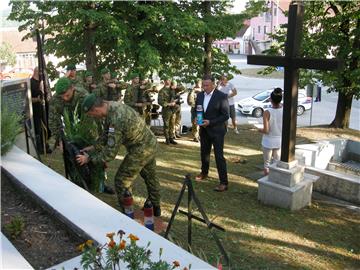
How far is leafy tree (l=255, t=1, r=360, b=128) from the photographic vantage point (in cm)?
1189

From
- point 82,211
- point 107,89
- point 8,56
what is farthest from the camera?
point 8,56

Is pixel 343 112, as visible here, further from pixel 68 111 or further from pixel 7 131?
pixel 7 131

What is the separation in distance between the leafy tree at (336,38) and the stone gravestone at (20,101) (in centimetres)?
844

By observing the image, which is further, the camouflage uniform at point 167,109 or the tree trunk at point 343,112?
the tree trunk at point 343,112

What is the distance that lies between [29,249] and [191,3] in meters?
11.4

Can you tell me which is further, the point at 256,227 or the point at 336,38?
the point at 336,38

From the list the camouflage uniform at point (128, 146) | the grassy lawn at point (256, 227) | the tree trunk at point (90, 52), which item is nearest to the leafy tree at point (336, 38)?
the grassy lawn at point (256, 227)

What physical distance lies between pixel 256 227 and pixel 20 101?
478 cm

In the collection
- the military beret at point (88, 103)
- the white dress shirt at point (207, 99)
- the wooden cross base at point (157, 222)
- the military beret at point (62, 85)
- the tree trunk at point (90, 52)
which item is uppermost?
the tree trunk at point (90, 52)

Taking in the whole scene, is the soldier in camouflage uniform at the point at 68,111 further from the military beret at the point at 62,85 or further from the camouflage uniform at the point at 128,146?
the camouflage uniform at the point at 128,146

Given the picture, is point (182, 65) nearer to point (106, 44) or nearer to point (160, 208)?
point (106, 44)

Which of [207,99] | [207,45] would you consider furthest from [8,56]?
[207,99]

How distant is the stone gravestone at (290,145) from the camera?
19.1 ft

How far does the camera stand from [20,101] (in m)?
7.29
